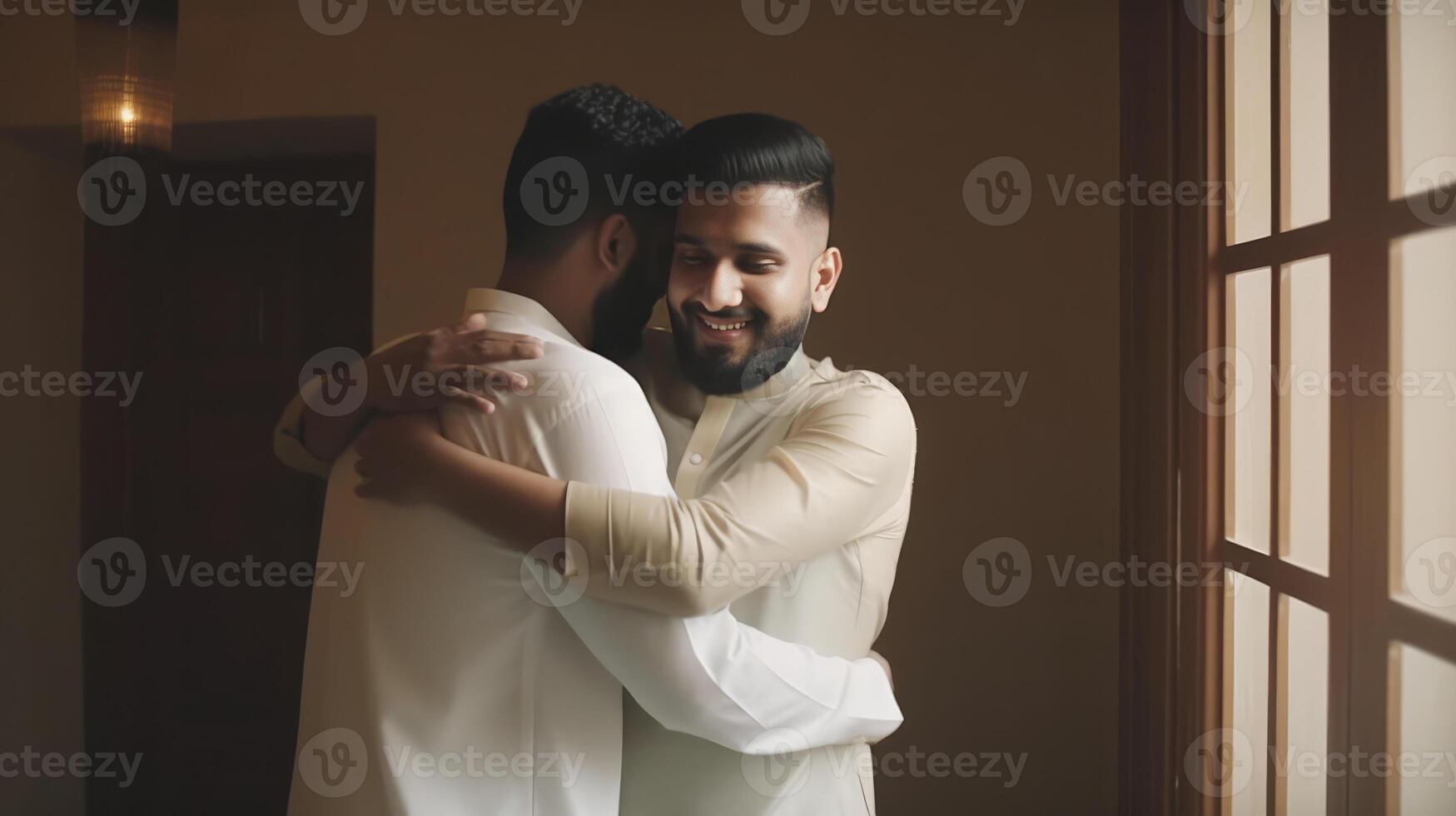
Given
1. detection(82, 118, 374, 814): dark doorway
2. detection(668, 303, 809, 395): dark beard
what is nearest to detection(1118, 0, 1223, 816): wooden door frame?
detection(668, 303, 809, 395): dark beard

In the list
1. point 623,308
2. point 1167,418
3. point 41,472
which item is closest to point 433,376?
point 623,308

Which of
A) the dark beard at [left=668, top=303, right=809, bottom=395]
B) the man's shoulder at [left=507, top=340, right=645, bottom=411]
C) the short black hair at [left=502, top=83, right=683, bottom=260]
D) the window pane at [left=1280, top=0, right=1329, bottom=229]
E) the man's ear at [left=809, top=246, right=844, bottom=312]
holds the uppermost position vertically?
the window pane at [left=1280, top=0, right=1329, bottom=229]

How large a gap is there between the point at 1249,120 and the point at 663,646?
151cm

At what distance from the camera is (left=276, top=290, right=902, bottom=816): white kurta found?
1.07m

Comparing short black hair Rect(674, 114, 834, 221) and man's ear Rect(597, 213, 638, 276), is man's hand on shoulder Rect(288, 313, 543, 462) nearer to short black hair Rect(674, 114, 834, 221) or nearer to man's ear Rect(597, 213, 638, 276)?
man's ear Rect(597, 213, 638, 276)

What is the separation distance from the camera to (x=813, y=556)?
123 cm

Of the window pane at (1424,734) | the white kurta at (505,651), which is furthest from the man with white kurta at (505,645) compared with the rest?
the window pane at (1424,734)

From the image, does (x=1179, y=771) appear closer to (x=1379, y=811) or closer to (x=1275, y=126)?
(x=1379, y=811)

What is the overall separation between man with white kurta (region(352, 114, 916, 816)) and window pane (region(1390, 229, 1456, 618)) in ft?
2.08

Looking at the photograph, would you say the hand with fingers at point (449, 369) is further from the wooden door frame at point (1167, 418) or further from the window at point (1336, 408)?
the wooden door frame at point (1167, 418)

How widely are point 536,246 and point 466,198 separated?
2.02 meters

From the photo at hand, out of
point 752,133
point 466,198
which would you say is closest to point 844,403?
point 752,133

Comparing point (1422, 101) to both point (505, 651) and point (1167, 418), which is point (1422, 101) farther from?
point (505, 651)

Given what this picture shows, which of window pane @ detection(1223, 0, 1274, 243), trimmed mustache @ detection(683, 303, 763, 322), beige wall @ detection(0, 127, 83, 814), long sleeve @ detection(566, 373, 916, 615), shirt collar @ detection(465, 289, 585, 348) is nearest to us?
long sleeve @ detection(566, 373, 916, 615)
